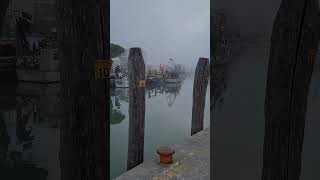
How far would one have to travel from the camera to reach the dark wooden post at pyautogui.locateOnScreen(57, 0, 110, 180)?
1.67 m

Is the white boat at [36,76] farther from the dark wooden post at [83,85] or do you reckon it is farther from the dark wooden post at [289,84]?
the dark wooden post at [289,84]

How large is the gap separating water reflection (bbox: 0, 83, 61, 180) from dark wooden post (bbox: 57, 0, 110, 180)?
0.12 meters

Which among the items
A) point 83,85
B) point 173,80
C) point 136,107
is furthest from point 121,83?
point 83,85

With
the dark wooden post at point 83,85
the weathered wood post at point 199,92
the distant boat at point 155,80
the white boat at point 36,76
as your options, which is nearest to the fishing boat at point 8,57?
the white boat at point 36,76

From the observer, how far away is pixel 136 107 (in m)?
6.44

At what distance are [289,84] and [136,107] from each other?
14.2 ft

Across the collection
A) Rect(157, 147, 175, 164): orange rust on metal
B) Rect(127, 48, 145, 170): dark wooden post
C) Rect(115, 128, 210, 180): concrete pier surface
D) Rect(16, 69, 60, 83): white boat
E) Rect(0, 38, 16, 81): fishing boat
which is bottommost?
Rect(115, 128, 210, 180): concrete pier surface

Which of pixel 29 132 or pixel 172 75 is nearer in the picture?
pixel 29 132

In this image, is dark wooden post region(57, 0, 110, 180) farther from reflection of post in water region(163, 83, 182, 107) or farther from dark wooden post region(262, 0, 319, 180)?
reflection of post in water region(163, 83, 182, 107)

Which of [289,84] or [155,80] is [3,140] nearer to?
[289,84]

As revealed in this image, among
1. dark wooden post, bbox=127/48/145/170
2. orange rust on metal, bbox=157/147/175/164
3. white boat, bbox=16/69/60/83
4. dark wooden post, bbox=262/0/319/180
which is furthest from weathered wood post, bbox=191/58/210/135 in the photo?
white boat, bbox=16/69/60/83

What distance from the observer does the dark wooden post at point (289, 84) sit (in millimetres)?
2283

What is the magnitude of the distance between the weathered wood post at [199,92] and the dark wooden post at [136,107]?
2061mm

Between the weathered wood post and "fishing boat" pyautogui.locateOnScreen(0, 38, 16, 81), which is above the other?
"fishing boat" pyautogui.locateOnScreen(0, 38, 16, 81)
